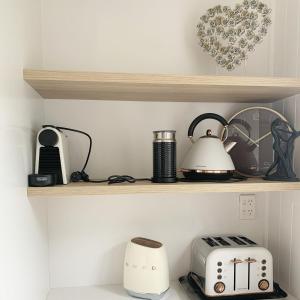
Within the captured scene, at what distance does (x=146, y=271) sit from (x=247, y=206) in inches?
21.2

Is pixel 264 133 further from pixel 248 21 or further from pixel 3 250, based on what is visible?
pixel 3 250

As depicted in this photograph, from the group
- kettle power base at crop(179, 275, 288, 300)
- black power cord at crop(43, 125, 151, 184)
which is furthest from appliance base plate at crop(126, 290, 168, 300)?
black power cord at crop(43, 125, 151, 184)

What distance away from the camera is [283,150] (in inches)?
42.0

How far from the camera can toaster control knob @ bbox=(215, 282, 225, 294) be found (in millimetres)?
1096

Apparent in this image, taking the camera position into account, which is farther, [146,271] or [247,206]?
[247,206]

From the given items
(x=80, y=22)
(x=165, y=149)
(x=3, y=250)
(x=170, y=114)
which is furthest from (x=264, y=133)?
(x=3, y=250)

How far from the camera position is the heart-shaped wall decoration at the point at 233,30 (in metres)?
1.09

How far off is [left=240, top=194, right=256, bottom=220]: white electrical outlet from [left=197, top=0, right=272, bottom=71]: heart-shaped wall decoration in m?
0.58

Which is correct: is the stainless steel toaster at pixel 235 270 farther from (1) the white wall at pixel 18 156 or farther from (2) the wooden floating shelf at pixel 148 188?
(1) the white wall at pixel 18 156

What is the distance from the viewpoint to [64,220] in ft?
4.01

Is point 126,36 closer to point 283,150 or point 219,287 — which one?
point 283,150

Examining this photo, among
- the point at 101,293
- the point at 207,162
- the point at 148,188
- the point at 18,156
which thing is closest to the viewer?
the point at 18,156

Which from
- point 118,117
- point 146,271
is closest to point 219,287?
point 146,271

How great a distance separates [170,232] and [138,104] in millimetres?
570
